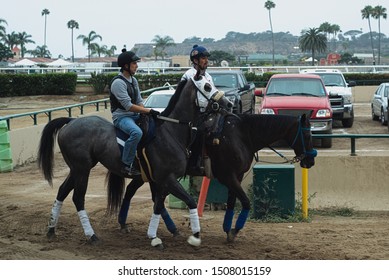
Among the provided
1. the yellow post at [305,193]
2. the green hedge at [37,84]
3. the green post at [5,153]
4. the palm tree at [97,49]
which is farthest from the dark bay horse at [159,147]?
the palm tree at [97,49]

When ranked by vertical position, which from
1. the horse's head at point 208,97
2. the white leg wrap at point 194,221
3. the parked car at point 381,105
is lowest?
the white leg wrap at point 194,221

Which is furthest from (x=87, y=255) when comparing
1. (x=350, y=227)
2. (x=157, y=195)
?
(x=350, y=227)

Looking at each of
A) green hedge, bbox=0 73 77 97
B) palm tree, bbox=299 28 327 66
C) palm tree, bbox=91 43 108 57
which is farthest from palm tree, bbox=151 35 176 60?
green hedge, bbox=0 73 77 97

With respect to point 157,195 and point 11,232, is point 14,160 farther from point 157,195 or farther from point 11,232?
point 157,195

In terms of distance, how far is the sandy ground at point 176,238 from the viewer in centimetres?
885

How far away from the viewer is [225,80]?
74.9 ft

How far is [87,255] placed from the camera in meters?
8.87

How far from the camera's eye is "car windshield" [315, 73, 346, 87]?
26.6m

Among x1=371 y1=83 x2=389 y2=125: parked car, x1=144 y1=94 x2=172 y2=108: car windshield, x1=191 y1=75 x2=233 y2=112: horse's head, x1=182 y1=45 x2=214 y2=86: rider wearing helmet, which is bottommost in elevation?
x1=371 y1=83 x2=389 y2=125: parked car

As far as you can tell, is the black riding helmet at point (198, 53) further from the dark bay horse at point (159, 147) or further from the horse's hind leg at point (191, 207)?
the horse's hind leg at point (191, 207)

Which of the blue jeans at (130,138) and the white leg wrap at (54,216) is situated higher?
the blue jeans at (130,138)

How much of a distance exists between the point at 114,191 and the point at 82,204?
793 millimetres

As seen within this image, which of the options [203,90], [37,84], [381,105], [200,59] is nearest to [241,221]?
[203,90]

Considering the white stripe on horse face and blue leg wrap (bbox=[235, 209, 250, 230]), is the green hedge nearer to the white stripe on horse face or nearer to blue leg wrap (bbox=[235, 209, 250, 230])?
the white stripe on horse face
